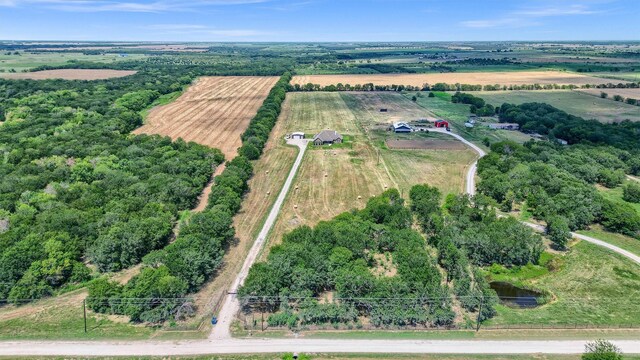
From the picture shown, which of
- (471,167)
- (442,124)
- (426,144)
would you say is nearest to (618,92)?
(442,124)

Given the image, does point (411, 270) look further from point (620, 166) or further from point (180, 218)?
point (620, 166)

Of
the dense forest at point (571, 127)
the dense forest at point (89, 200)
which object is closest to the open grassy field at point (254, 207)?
the dense forest at point (89, 200)

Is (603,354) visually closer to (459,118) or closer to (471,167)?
(471,167)

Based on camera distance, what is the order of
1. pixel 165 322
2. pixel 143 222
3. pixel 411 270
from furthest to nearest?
pixel 143 222, pixel 411 270, pixel 165 322

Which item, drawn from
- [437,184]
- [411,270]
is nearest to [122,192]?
[411,270]

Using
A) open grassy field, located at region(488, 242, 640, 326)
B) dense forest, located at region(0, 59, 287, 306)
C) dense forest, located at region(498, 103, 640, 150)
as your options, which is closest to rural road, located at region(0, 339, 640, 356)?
open grassy field, located at region(488, 242, 640, 326)

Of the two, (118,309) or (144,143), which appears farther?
(144,143)

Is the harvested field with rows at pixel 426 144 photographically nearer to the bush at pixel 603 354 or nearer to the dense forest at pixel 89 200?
the dense forest at pixel 89 200
